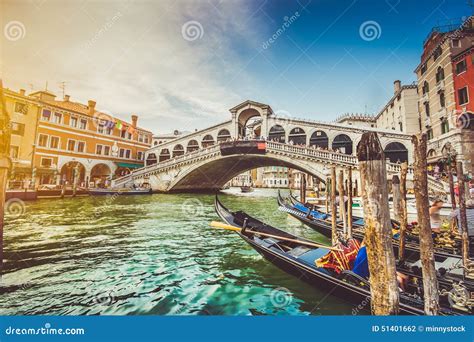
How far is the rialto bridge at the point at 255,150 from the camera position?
1502 centimetres

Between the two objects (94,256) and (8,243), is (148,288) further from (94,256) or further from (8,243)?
(8,243)

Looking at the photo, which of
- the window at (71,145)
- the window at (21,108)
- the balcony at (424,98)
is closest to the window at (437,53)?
the balcony at (424,98)

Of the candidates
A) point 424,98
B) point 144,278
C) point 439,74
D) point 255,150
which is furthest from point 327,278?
point 424,98

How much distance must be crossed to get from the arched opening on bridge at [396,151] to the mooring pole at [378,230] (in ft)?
56.5

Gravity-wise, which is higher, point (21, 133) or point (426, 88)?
point (426, 88)

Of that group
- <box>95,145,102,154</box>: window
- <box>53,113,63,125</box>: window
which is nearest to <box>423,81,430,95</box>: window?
<box>95,145,102,154</box>: window

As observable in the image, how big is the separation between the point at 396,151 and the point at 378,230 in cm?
1798

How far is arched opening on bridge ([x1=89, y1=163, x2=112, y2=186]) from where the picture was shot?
69.9 ft

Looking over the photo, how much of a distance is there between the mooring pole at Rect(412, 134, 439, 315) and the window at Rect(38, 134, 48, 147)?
20.9 meters

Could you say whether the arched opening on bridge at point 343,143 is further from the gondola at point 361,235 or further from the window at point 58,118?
the window at point 58,118

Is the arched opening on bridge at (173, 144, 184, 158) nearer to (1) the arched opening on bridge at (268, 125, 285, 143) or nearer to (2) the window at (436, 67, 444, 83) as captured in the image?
(1) the arched opening on bridge at (268, 125, 285, 143)

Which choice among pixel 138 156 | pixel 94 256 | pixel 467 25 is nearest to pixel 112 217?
pixel 94 256

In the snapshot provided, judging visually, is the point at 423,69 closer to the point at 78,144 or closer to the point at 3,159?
the point at 3,159

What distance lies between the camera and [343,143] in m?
18.8
